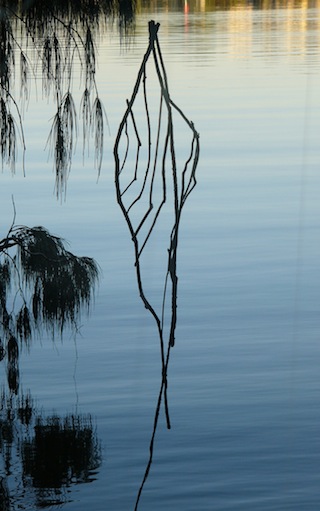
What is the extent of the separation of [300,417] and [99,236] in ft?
13.2

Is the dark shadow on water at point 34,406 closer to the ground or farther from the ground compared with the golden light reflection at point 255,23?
farther from the ground

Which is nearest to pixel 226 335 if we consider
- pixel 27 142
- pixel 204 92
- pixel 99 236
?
pixel 99 236

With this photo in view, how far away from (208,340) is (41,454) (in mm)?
1828

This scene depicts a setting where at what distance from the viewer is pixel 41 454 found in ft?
16.8

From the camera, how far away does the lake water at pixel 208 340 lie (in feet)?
16.3

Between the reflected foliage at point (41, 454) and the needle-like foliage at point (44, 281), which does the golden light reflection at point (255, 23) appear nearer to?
the needle-like foliage at point (44, 281)

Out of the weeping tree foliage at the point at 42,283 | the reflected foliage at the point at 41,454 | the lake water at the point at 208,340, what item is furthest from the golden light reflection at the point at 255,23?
the reflected foliage at the point at 41,454

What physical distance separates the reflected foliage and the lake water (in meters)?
0.03

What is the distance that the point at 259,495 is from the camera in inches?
191

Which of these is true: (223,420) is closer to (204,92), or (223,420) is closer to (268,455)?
(268,455)

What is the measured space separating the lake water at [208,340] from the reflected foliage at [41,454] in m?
0.03

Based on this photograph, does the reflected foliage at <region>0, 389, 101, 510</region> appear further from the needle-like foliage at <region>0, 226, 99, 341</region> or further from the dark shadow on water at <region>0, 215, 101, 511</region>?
the needle-like foliage at <region>0, 226, 99, 341</region>

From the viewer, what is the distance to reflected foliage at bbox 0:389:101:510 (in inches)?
190

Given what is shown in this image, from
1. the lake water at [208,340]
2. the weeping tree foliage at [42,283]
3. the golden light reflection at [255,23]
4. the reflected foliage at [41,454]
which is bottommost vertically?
the golden light reflection at [255,23]
